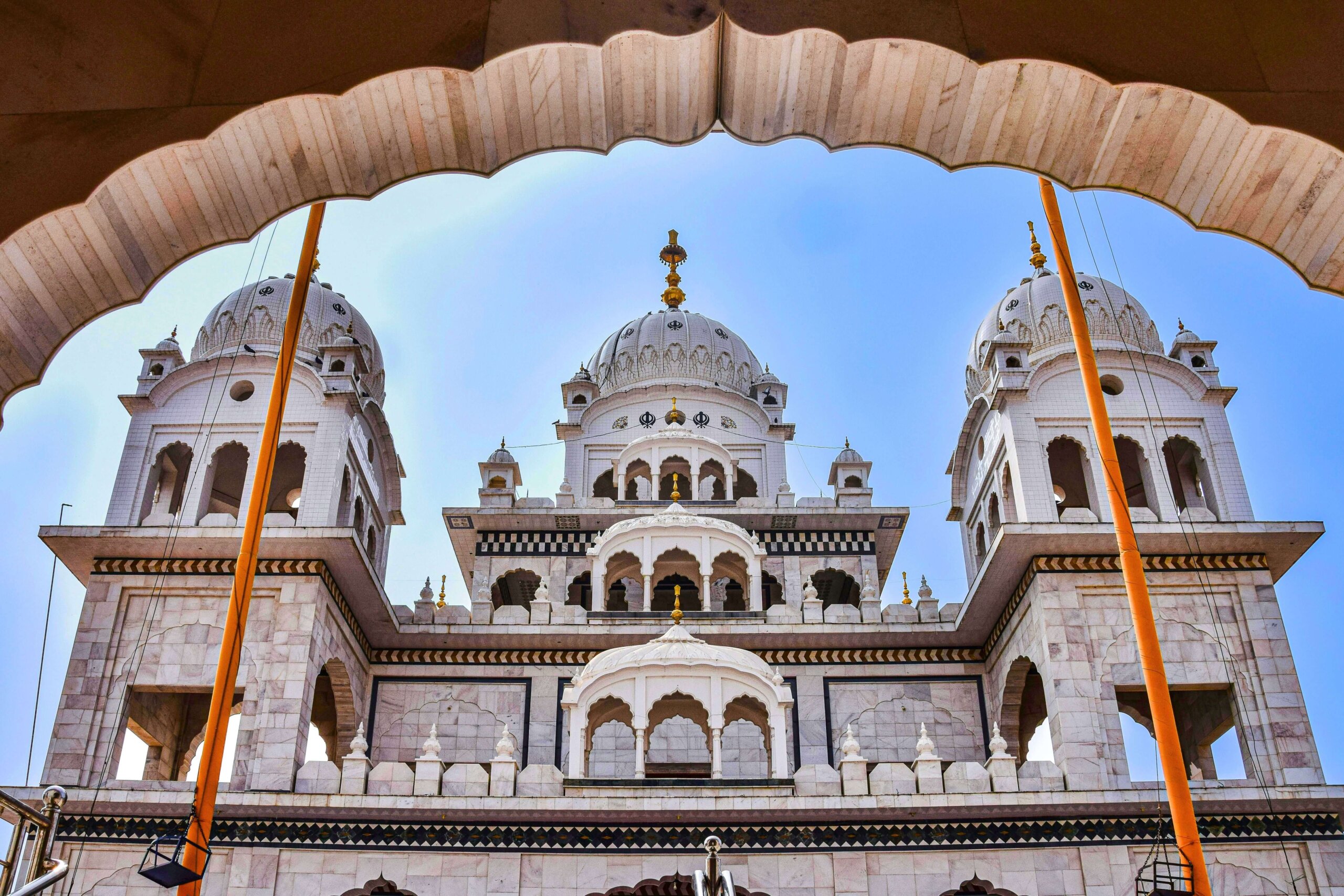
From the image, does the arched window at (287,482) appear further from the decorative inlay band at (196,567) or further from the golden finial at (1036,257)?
the golden finial at (1036,257)

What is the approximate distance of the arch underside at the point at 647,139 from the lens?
15.2 feet

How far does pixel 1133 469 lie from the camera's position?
24484mm

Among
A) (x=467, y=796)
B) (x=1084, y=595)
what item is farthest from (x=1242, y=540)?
(x=467, y=796)

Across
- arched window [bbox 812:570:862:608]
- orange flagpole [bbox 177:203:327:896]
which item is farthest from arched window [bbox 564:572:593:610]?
orange flagpole [bbox 177:203:327:896]

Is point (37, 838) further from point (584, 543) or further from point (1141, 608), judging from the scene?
point (584, 543)

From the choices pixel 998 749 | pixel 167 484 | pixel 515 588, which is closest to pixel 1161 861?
pixel 998 749

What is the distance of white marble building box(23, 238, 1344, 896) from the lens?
17.2 metres

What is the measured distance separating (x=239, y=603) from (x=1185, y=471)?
54.0 ft

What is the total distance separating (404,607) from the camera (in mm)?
22469

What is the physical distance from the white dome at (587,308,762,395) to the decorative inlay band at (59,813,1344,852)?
48.9 feet

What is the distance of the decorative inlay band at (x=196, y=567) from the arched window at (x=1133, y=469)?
12460 millimetres

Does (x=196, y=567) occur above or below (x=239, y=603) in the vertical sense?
above

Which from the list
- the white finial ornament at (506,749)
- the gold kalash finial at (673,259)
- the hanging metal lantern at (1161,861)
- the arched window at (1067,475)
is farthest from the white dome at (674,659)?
the gold kalash finial at (673,259)

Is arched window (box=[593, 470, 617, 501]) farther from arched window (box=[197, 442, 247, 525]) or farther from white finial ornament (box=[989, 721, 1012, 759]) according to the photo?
white finial ornament (box=[989, 721, 1012, 759])
